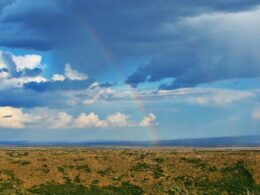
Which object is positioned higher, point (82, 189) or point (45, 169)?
point (45, 169)

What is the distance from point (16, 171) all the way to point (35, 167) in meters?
4.07

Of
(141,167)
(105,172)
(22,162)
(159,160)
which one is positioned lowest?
(105,172)

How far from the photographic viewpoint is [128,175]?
268 ft

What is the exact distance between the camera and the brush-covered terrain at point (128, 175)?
7538cm

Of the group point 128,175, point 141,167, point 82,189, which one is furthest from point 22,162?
point 141,167

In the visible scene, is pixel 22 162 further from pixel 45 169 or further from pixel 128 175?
pixel 128 175

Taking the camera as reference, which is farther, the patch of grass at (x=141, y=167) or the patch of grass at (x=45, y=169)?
the patch of grass at (x=141, y=167)

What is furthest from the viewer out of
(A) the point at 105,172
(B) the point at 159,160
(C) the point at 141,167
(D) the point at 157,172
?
(B) the point at 159,160

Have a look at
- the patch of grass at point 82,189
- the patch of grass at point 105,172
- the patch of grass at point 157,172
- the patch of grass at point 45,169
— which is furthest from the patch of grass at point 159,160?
the patch of grass at point 45,169

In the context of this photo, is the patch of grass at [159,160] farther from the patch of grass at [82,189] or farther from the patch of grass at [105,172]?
the patch of grass at [82,189]

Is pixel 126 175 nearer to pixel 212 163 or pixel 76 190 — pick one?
pixel 76 190

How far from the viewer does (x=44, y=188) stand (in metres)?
74.8

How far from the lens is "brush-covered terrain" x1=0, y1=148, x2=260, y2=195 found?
75.4m

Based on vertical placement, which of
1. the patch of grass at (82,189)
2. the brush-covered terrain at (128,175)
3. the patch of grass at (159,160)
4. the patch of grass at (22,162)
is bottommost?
the patch of grass at (82,189)
